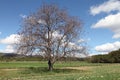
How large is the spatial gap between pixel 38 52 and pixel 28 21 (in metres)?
5.65

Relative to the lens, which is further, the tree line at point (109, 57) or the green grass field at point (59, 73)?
the tree line at point (109, 57)

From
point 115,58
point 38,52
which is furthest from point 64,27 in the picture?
point 115,58

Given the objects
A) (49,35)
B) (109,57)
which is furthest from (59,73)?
(109,57)

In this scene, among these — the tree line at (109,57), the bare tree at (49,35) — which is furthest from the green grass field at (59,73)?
the tree line at (109,57)

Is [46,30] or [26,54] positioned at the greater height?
[46,30]

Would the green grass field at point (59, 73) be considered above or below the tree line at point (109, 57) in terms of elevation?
below

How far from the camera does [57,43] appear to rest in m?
54.3

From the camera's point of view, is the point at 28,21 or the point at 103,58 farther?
the point at 103,58

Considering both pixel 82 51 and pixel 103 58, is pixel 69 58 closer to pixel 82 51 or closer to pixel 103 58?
pixel 82 51

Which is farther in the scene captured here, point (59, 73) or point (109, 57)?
point (109, 57)

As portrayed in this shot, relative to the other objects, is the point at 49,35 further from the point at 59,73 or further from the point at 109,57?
the point at 109,57

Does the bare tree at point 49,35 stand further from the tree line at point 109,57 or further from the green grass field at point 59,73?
the tree line at point 109,57

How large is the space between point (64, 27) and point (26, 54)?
817cm

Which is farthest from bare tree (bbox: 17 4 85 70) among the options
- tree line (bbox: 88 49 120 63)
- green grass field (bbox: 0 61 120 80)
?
tree line (bbox: 88 49 120 63)
